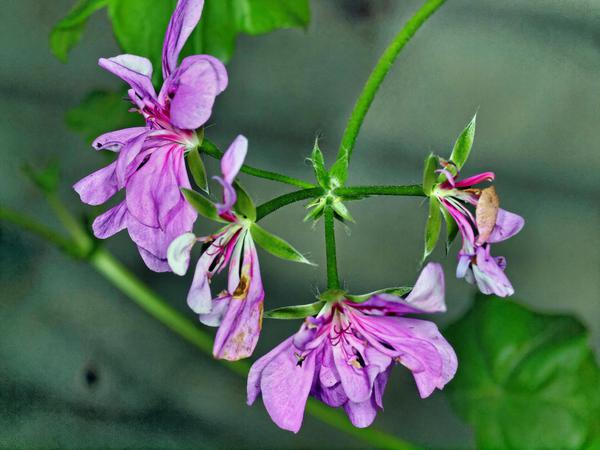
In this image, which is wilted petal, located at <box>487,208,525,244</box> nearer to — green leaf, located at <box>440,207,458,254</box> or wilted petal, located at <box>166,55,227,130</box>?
green leaf, located at <box>440,207,458,254</box>

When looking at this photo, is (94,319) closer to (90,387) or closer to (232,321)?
(90,387)

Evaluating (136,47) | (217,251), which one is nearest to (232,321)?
(217,251)

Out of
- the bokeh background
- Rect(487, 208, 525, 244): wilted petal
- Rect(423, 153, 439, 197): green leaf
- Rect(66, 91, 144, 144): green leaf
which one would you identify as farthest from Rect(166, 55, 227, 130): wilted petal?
the bokeh background

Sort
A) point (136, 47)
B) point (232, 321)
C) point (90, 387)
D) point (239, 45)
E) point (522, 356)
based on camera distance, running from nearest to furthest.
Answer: point (232, 321)
point (136, 47)
point (522, 356)
point (239, 45)
point (90, 387)

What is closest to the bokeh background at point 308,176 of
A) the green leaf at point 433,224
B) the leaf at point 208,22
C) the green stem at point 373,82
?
the leaf at point 208,22

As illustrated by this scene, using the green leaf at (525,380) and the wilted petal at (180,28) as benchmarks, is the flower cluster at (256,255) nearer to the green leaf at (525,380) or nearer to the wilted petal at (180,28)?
the wilted petal at (180,28)

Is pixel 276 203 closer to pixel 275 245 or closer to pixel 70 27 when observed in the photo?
pixel 275 245

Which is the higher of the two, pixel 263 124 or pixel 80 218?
pixel 263 124
